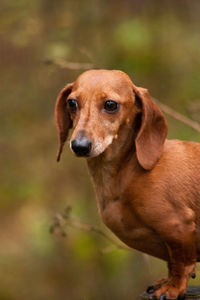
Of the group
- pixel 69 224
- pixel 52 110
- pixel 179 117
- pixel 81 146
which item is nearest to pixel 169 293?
pixel 81 146

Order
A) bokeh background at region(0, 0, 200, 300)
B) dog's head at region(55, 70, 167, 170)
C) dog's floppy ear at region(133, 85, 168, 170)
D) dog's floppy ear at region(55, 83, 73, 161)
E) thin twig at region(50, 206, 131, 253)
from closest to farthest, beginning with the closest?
dog's head at region(55, 70, 167, 170) → dog's floppy ear at region(133, 85, 168, 170) → dog's floppy ear at region(55, 83, 73, 161) → thin twig at region(50, 206, 131, 253) → bokeh background at region(0, 0, 200, 300)

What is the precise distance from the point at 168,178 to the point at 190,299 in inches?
30.7

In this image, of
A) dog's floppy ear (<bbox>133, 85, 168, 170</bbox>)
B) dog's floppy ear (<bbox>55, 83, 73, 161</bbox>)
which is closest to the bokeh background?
dog's floppy ear (<bbox>55, 83, 73, 161</bbox>)

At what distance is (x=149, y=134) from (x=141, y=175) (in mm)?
268

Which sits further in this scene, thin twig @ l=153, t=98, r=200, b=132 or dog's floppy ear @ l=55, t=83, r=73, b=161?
thin twig @ l=153, t=98, r=200, b=132

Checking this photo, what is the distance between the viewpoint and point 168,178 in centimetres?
433

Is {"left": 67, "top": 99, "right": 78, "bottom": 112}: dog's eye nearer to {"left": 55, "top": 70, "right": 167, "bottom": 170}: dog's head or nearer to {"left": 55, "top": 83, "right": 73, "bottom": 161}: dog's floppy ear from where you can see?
{"left": 55, "top": 70, "right": 167, "bottom": 170}: dog's head

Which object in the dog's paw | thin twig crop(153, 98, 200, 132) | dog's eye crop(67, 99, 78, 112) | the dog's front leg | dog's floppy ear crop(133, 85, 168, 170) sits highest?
dog's eye crop(67, 99, 78, 112)

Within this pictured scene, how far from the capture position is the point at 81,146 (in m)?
3.91

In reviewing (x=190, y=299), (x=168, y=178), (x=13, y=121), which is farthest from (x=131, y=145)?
(x=13, y=121)

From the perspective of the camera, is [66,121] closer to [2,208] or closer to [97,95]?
[97,95]

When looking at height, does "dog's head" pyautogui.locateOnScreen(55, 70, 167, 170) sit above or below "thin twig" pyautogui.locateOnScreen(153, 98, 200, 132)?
above

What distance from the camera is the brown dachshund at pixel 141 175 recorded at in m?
4.21

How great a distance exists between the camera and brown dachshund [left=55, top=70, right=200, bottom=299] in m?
4.21
